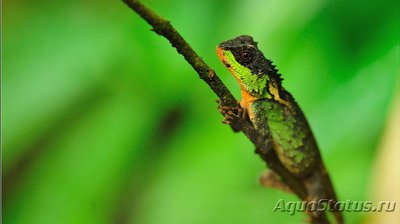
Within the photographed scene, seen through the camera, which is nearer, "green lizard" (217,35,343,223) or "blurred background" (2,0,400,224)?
"green lizard" (217,35,343,223)

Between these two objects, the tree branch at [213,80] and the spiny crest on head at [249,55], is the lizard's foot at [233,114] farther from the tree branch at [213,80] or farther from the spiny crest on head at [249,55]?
the spiny crest on head at [249,55]

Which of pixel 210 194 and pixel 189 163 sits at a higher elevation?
pixel 189 163

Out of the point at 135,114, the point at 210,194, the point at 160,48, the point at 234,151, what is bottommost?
the point at 210,194

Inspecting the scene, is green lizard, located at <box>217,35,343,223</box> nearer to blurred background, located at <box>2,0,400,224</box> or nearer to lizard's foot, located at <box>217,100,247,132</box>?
lizard's foot, located at <box>217,100,247,132</box>

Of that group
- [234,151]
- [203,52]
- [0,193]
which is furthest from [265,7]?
[0,193]

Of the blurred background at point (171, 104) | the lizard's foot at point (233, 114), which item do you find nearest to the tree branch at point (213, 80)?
the lizard's foot at point (233, 114)

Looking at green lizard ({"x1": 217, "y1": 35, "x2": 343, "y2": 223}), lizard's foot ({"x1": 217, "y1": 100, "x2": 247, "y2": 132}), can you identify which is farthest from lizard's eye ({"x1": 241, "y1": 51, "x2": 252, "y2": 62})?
lizard's foot ({"x1": 217, "y1": 100, "x2": 247, "y2": 132})

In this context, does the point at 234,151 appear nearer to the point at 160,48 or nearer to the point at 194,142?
the point at 194,142

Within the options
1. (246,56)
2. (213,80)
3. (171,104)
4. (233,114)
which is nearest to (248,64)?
(246,56)
